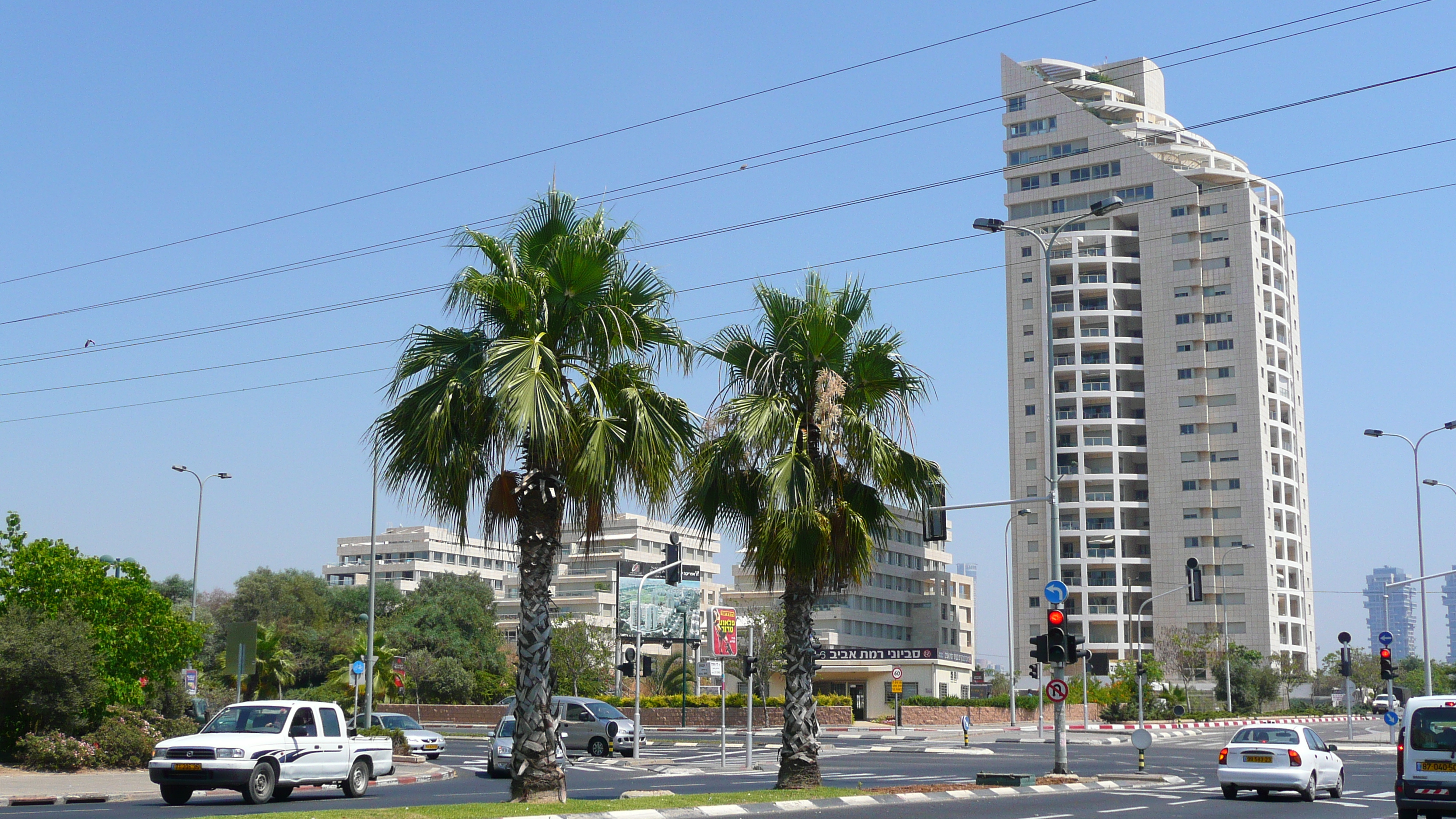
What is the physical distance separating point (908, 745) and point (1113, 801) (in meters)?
33.3

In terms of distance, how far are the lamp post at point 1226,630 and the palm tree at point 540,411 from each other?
Result: 7290 centimetres

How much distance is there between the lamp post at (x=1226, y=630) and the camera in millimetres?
84125

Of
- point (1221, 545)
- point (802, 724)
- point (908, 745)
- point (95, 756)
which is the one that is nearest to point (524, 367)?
point (802, 724)

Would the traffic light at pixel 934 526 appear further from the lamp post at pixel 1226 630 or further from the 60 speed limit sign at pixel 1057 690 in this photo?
the lamp post at pixel 1226 630

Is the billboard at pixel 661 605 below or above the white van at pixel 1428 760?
above

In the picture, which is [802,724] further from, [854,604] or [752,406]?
[854,604]

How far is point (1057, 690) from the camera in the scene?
25844 mm

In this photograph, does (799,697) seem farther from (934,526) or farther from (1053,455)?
(1053,455)

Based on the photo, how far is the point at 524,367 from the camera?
57.8ft

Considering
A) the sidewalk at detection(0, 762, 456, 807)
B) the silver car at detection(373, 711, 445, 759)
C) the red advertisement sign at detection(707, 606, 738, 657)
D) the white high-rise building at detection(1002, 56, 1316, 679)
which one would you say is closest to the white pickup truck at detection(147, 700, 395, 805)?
the sidewalk at detection(0, 762, 456, 807)

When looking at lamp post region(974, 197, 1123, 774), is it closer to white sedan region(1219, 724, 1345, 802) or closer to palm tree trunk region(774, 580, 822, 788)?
white sedan region(1219, 724, 1345, 802)

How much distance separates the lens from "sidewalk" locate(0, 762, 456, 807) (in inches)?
957

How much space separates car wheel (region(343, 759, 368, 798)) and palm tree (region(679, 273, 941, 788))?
27.9 ft

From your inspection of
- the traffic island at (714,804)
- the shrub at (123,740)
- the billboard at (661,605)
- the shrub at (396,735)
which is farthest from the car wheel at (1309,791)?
the billboard at (661,605)
